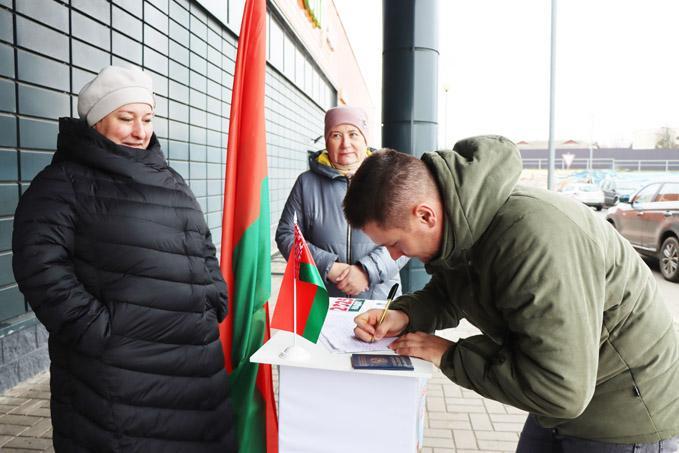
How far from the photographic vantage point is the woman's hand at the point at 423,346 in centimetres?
152

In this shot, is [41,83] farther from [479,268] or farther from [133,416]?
[479,268]

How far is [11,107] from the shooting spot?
139 inches

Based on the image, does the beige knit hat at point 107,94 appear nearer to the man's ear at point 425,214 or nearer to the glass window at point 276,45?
the man's ear at point 425,214

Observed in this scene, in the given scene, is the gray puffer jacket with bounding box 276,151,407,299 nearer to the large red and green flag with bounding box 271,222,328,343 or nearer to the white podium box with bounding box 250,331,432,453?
the large red and green flag with bounding box 271,222,328,343

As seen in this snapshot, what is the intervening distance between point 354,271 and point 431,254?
147 cm

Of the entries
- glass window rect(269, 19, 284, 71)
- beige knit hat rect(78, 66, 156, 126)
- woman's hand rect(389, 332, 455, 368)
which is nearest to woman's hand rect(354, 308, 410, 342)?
woman's hand rect(389, 332, 455, 368)

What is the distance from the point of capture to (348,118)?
119 inches

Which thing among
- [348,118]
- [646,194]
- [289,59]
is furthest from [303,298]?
[289,59]

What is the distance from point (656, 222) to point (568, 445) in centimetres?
893

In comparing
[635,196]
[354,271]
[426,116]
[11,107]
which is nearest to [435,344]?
[354,271]

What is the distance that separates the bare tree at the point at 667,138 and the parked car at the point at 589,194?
48551 mm

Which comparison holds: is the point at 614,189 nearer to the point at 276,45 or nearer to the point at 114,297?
the point at 276,45

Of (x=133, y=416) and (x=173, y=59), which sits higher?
(x=173, y=59)

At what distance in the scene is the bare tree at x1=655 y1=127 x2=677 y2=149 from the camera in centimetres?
6704
